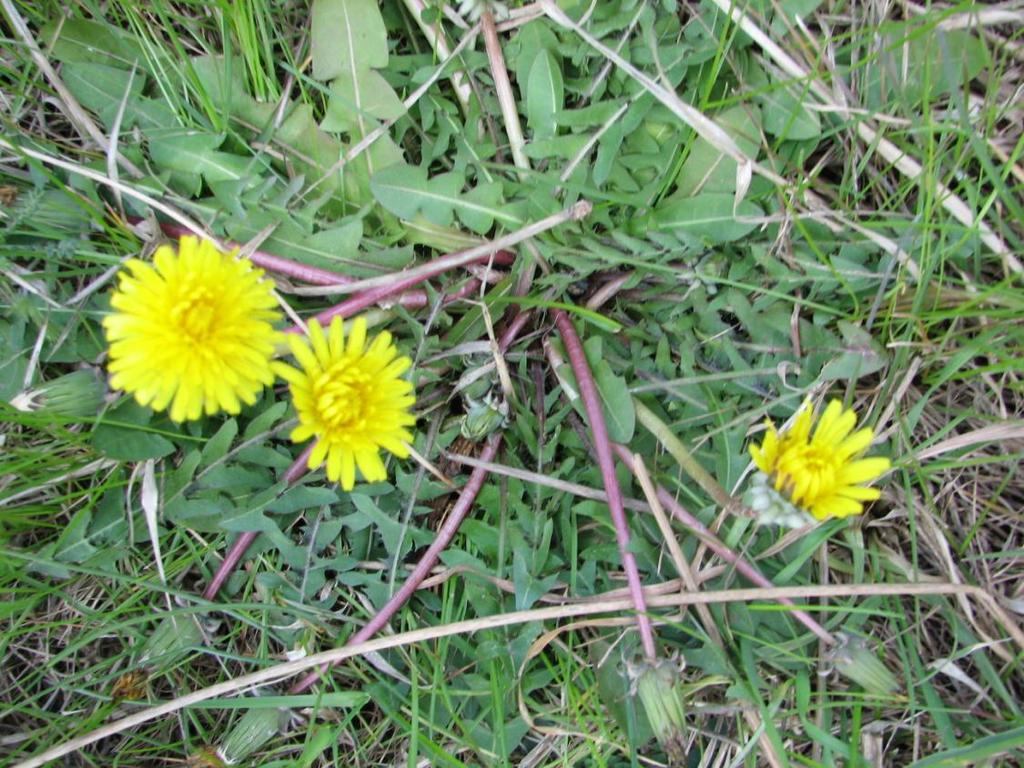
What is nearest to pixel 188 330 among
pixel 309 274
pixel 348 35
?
pixel 309 274

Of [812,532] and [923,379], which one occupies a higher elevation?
[923,379]

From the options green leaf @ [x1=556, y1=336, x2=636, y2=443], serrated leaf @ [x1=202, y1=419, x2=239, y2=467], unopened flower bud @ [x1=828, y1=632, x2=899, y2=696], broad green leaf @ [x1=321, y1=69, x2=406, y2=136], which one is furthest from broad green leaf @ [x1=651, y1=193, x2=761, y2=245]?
serrated leaf @ [x1=202, y1=419, x2=239, y2=467]

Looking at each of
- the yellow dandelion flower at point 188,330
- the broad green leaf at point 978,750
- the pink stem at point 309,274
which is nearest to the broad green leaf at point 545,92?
the pink stem at point 309,274

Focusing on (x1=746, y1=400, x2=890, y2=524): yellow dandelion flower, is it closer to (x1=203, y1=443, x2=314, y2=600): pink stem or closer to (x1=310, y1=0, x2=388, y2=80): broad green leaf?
(x1=203, y1=443, x2=314, y2=600): pink stem

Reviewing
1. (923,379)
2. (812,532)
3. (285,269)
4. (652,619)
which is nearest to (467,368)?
(285,269)

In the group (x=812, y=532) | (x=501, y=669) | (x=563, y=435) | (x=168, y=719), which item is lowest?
(x=168, y=719)

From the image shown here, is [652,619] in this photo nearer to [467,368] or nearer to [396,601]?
[396,601]
